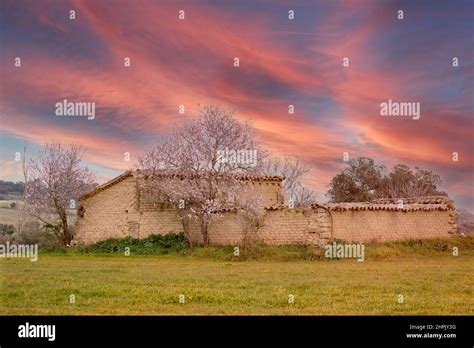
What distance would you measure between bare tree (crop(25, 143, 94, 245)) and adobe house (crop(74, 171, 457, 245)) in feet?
6.35

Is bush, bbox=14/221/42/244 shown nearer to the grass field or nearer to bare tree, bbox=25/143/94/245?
bare tree, bbox=25/143/94/245

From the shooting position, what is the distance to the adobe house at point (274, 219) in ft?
102

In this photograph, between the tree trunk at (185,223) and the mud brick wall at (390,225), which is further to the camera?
the tree trunk at (185,223)

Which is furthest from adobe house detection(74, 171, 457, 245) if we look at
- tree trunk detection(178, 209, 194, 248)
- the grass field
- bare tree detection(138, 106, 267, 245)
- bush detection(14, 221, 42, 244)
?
the grass field

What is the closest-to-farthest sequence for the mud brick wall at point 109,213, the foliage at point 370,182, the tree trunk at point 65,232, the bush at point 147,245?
1. the bush at point 147,245
2. the mud brick wall at point 109,213
3. the tree trunk at point 65,232
4. the foliage at point 370,182

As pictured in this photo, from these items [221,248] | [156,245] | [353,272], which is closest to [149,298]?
[353,272]

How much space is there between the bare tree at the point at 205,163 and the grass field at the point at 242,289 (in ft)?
31.4

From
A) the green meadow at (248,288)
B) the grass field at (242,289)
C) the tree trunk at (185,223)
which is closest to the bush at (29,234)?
the tree trunk at (185,223)

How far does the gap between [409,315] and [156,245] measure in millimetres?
24171

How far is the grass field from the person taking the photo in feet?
47.2

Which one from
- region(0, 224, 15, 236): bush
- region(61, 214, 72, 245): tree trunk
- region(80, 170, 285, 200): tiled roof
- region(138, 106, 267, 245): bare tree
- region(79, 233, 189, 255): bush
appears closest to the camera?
region(79, 233, 189, 255): bush

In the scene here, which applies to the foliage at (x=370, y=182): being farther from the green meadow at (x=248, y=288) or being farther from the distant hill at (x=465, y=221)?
the green meadow at (x=248, y=288)

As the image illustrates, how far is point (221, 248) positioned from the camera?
108 feet
